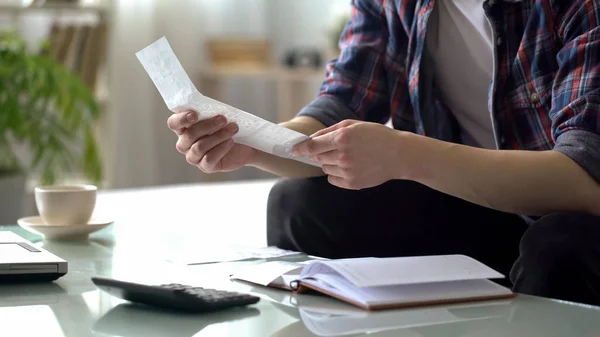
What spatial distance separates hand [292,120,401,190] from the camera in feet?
3.42

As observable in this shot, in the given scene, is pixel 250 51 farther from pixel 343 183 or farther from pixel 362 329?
pixel 362 329

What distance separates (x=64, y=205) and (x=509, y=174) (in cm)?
64

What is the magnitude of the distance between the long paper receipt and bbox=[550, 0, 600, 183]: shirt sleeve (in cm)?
34

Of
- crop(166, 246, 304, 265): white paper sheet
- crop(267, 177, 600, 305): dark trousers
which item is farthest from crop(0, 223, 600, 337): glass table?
crop(267, 177, 600, 305): dark trousers

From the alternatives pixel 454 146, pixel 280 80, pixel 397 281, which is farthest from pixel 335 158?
pixel 280 80

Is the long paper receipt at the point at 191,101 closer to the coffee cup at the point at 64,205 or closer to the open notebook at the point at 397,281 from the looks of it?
the open notebook at the point at 397,281

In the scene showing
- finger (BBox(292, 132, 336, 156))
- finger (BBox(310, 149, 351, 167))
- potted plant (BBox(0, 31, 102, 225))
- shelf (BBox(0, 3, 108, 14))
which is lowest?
potted plant (BBox(0, 31, 102, 225))

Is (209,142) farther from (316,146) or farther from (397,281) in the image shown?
(397,281)

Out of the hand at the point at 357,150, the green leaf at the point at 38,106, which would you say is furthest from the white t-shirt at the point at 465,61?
the green leaf at the point at 38,106

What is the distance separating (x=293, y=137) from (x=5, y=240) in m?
0.39

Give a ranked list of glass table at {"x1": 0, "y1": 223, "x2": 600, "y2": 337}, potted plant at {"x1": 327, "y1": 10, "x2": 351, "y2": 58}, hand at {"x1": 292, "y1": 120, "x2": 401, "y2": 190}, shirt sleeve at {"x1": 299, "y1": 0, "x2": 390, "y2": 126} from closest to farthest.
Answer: glass table at {"x1": 0, "y1": 223, "x2": 600, "y2": 337}
hand at {"x1": 292, "y1": 120, "x2": 401, "y2": 190}
shirt sleeve at {"x1": 299, "y1": 0, "x2": 390, "y2": 126}
potted plant at {"x1": 327, "y1": 10, "x2": 351, "y2": 58}

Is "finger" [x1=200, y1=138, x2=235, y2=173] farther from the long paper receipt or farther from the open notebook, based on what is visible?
the open notebook

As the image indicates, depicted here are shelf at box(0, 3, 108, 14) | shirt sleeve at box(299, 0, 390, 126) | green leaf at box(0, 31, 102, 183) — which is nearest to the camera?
shirt sleeve at box(299, 0, 390, 126)

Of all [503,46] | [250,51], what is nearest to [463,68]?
[503,46]
